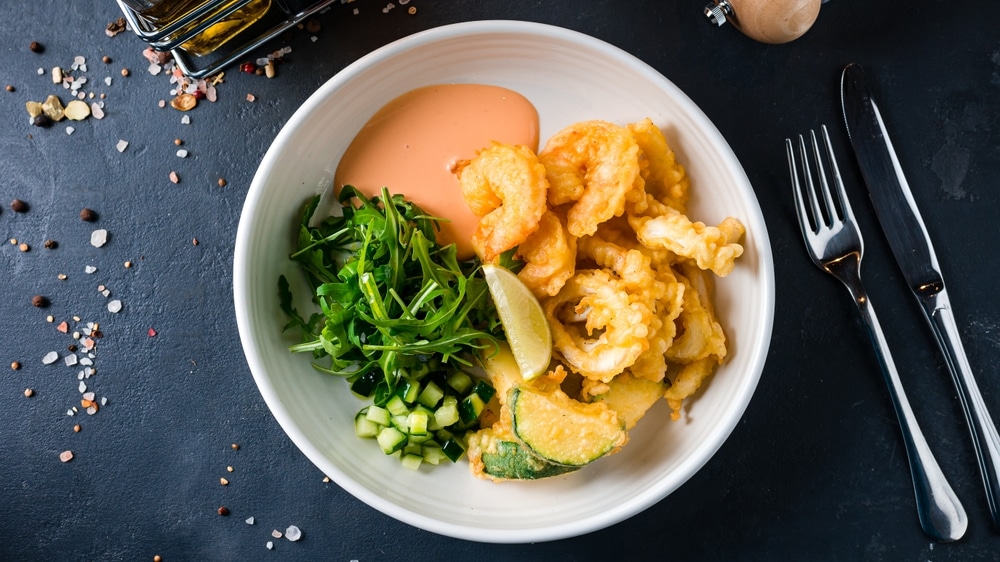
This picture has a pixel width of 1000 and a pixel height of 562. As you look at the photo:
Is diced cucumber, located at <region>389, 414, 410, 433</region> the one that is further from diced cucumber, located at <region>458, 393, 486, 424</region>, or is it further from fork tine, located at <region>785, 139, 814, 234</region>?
fork tine, located at <region>785, 139, 814, 234</region>

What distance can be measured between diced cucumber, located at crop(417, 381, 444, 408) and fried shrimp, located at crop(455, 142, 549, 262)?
51 cm

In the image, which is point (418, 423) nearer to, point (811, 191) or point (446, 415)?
point (446, 415)

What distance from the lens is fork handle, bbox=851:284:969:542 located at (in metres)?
2.63

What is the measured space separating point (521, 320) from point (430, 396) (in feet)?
1.50

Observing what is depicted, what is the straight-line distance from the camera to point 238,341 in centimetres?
271

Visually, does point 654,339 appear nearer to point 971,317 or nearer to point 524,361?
point 524,361

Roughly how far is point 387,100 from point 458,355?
96cm

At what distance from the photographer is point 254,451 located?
272 cm

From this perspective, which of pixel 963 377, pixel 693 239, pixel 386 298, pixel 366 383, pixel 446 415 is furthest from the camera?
pixel 963 377

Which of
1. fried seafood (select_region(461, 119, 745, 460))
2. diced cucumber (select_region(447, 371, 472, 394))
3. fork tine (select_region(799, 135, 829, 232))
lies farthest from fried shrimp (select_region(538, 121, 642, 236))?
fork tine (select_region(799, 135, 829, 232))

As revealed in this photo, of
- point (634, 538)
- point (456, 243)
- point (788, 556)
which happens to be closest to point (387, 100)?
point (456, 243)

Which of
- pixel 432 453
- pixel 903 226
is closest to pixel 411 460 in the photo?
pixel 432 453

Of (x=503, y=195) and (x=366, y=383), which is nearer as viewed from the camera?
(x=503, y=195)

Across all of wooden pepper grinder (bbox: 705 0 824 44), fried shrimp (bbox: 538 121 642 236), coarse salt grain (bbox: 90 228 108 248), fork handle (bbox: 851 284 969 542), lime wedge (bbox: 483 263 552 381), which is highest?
coarse salt grain (bbox: 90 228 108 248)
